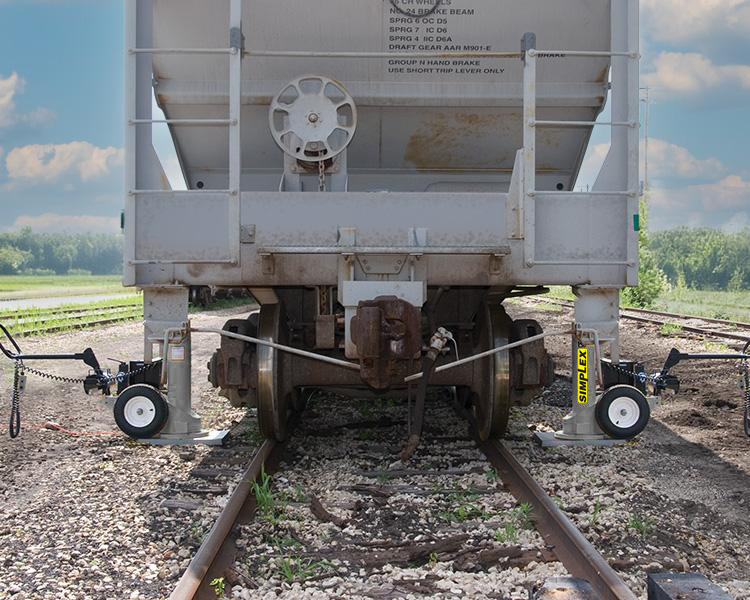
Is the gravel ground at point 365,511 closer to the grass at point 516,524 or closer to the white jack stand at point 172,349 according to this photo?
the grass at point 516,524

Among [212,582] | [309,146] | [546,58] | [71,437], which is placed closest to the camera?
[212,582]

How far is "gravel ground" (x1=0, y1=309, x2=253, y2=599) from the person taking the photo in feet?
11.2

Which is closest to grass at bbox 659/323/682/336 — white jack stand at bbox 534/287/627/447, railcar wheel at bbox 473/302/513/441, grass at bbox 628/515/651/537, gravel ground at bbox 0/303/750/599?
gravel ground at bbox 0/303/750/599

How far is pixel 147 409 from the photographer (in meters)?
4.66

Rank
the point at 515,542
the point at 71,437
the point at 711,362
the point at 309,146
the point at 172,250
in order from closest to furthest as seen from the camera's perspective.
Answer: the point at 515,542, the point at 172,250, the point at 309,146, the point at 71,437, the point at 711,362

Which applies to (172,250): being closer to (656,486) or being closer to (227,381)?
(227,381)

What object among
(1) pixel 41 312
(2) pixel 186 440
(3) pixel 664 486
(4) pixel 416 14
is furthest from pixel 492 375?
(1) pixel 41 312

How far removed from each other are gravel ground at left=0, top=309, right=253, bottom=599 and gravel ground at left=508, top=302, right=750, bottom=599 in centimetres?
217

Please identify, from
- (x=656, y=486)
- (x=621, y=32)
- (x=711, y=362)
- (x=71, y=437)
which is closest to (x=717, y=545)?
(x=656, y=486)

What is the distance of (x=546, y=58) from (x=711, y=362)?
22.9 ft

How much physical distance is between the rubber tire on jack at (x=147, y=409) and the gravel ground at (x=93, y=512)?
395 mm

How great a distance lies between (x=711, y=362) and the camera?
10.8 metres

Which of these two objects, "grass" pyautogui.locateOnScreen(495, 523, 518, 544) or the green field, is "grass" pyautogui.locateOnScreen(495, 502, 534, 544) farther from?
the green field

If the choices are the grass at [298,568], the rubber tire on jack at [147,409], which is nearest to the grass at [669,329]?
the rubber tire on jack at [147,409]
